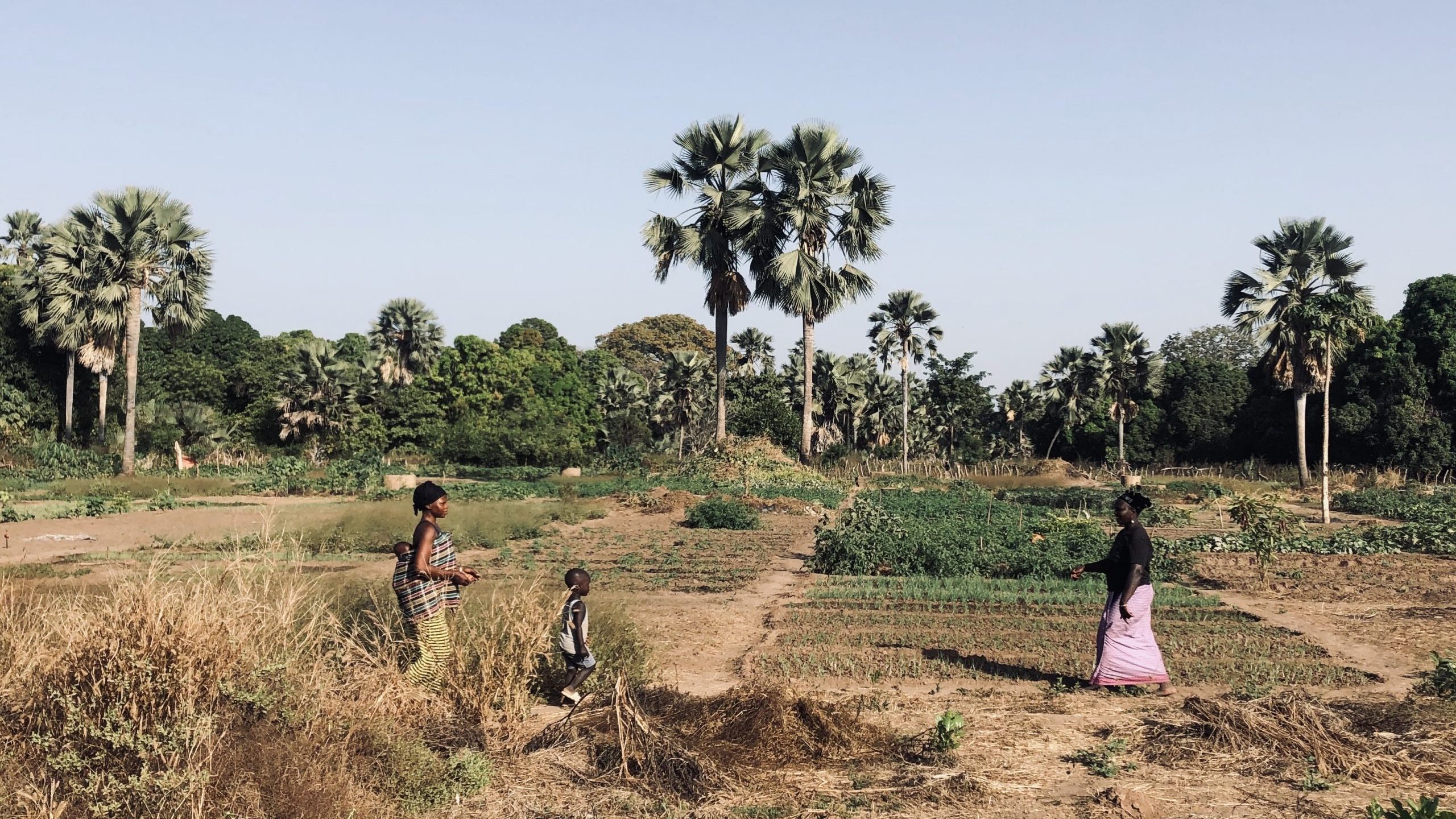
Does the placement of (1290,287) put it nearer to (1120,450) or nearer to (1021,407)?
(1120,450)

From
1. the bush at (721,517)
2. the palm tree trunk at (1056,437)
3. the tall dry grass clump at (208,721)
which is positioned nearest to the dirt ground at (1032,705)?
the tall dry grass clump at (208,721)

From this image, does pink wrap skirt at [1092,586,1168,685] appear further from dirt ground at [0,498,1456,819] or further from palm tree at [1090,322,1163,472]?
palm tree at [1090,322,1163,472]

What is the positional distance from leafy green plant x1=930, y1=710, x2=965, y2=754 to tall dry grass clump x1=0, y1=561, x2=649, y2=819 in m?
2.92

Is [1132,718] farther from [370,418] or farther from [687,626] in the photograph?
[370,418]

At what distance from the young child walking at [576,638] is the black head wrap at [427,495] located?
1.11m

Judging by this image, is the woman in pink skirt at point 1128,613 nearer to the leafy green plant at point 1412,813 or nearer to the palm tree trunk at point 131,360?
the leafy green plant at point 1412,813

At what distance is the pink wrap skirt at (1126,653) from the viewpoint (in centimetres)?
910

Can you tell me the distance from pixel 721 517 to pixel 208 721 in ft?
68.4

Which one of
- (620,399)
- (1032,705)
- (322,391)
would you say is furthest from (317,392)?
(1032,705)

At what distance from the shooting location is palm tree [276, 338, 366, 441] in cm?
5059

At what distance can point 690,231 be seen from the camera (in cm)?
4094

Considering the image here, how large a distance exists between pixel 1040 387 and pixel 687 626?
56174 mm

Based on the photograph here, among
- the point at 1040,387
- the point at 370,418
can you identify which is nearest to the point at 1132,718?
the point at 370,418

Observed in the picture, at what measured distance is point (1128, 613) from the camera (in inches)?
350
